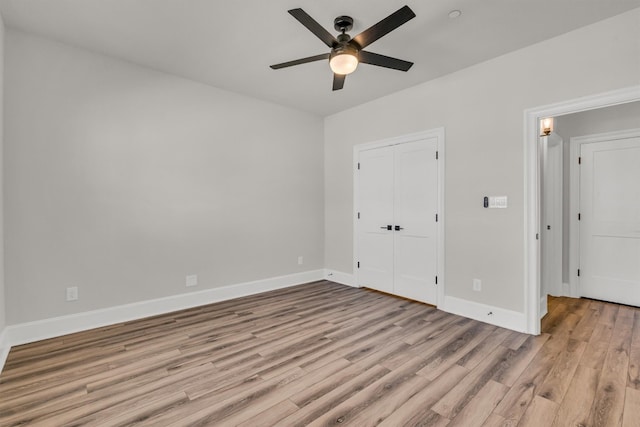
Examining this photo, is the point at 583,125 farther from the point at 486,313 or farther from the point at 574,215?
the point at 486,313

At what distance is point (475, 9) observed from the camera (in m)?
2.43

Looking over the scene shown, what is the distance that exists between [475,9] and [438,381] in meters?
2.88

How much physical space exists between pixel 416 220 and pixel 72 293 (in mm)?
3949

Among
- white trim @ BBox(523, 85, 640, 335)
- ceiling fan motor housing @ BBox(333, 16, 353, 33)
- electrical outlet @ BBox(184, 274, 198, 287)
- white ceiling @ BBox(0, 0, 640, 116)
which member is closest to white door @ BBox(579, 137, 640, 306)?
white trim @ BBox(523, 85, 640, 335)

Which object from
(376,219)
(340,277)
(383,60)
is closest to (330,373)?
(383,60)

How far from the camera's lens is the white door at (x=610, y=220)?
12.4 feet

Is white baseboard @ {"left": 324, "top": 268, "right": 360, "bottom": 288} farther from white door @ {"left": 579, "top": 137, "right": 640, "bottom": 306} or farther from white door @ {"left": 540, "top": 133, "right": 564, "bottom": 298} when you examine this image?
white door @ {"left": 579, "top": 137, "right": 640, "bottom": 306}

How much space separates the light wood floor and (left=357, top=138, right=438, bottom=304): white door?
75cm

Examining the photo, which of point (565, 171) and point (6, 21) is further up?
point (6, 21)

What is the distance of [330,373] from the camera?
2.30 metres

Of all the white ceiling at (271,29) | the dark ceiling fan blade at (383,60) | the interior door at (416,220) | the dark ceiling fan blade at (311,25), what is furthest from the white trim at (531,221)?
the dark ceiling fan blade at (311,25)

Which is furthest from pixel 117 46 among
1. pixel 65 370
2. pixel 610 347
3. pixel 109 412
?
pixel 610 347

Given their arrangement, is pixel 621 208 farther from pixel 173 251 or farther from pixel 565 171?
pixel 173 251

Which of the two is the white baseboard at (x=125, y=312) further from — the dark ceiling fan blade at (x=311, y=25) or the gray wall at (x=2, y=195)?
the dark ceiling fan blade at (x=311, y=25)
